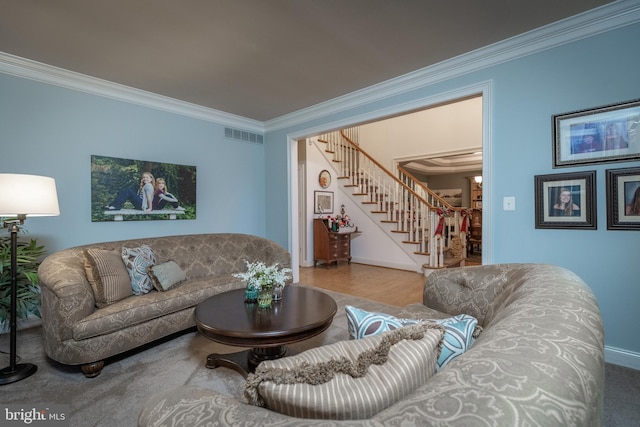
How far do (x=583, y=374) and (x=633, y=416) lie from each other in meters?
1.87

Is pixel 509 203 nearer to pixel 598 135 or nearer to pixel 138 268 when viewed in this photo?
pixel 598 135

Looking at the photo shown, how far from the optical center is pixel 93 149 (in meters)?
3.25

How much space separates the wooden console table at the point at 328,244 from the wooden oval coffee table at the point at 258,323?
11.1 feet

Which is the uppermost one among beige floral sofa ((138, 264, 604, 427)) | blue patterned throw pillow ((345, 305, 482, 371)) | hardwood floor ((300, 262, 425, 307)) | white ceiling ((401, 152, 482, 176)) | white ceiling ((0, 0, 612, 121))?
white ceiling ((0, 0, 612, 121))

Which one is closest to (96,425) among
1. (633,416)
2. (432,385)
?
(432,385)

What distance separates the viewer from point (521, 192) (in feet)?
8.47

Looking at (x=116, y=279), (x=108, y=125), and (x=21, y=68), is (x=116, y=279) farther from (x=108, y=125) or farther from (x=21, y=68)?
(x=21, y=68)

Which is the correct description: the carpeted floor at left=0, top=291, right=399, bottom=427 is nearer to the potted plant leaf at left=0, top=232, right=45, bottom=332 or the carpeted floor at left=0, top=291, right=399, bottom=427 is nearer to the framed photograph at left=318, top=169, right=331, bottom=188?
the potted plant leaf at left=0, top=232, right=45, bottom=332

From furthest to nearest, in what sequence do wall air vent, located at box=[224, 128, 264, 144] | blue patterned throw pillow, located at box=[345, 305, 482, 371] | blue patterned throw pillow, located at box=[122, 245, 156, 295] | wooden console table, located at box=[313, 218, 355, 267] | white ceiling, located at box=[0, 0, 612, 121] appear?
wooden console table, located at box=[313, 218, 355, 267] → wall air vent, located at box=[224, 128, 264, 144] → blue patterned throw pillow, located at box=[122, 245, 156, 295] → white ceiling, located at box=[0, 0, 612, 121] → blue patterned throw pillow, located at box=[345, 305, 482, 371]

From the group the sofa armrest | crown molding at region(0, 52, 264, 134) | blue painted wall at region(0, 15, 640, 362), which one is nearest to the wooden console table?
blue painted wall at region(0, 15, 640, 362)

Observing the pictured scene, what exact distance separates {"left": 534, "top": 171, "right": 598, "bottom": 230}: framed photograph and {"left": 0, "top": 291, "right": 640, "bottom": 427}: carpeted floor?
1092mm

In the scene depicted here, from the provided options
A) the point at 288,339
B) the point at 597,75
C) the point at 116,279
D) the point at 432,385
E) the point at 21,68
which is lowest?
the point at 288,339

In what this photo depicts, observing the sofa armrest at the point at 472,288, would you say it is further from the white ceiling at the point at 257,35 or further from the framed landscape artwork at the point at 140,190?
the framed landscape artwork at the point at 140,190

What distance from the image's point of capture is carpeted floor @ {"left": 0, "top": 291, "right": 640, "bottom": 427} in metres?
1.67
